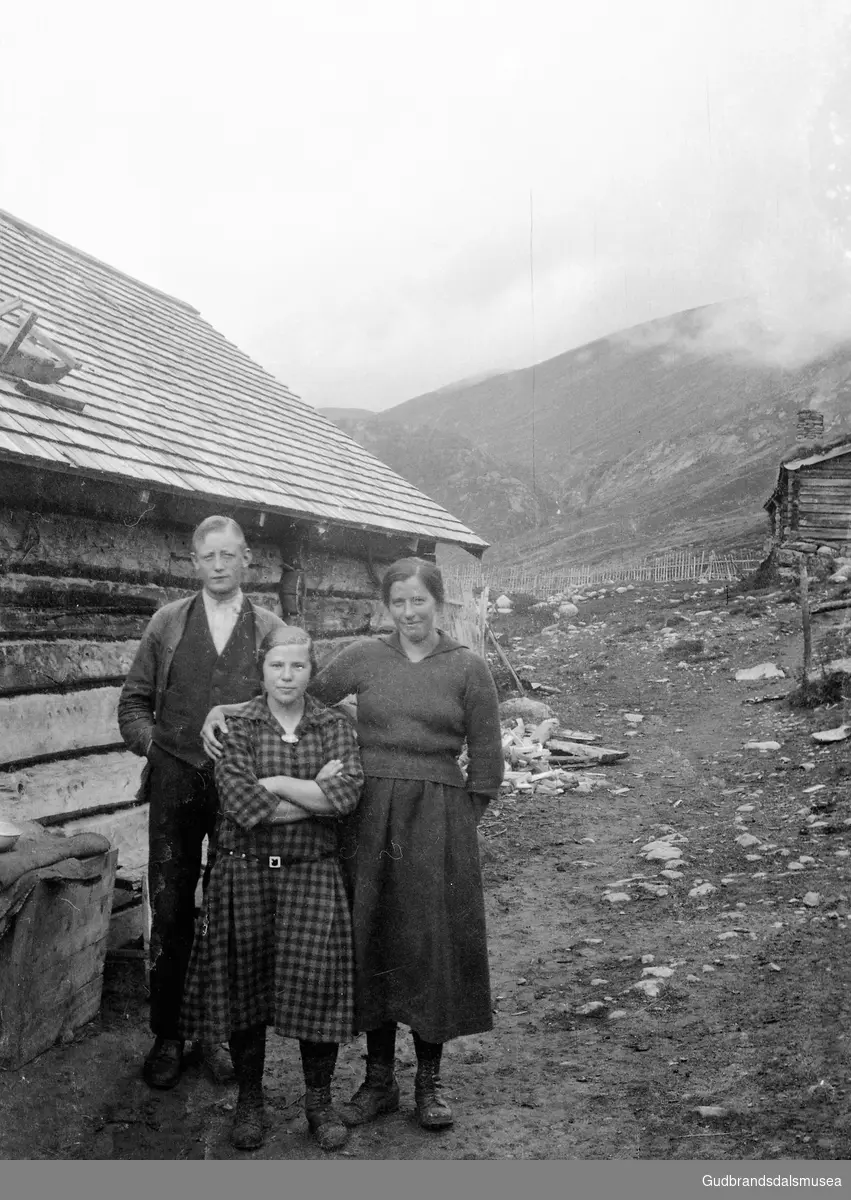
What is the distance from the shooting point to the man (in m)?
3.15

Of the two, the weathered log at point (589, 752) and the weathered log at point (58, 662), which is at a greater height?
the weathered log at point (58, 662)

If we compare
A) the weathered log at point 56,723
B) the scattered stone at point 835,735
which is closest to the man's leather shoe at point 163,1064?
the weathered log at point 56,723

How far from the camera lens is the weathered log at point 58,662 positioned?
4.21 m

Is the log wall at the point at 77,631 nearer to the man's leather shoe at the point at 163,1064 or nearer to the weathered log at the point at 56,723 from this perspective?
A: the weathered log at the point at 56,723

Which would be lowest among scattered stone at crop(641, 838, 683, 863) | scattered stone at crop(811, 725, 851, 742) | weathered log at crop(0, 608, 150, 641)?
scattered stone at crop(641, 838, 683, 863)

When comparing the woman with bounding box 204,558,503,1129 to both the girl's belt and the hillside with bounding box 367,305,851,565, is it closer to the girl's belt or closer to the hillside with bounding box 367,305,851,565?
the girl's belt

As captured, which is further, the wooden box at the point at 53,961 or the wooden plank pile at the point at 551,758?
the wooden plank pile at the point at 551,758

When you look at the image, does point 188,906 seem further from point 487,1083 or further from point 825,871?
point 825,871

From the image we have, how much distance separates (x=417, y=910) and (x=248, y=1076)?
28.5 inches

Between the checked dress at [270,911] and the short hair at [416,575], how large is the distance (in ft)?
1.93

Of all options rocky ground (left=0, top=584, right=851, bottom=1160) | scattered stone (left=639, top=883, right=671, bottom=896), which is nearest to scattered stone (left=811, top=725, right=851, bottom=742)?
rocky ground (left=0, top=584, right=851, bottom=1160)

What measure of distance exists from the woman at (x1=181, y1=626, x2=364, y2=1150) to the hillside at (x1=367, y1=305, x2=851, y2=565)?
4452cm

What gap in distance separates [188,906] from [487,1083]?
51.6 inches

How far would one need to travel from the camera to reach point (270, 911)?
2.82 m
